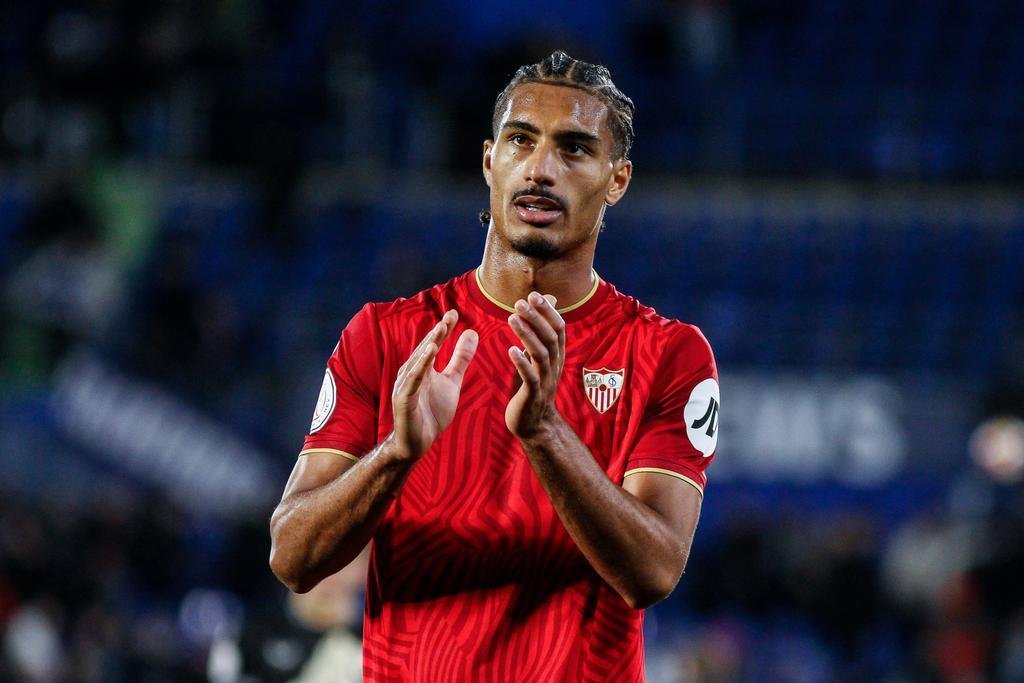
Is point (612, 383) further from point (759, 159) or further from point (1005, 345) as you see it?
point (759, 159)

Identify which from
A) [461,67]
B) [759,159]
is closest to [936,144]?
[759,159]

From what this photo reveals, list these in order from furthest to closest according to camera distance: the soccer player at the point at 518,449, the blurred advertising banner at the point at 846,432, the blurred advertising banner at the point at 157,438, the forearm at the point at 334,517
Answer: the blurred advertising banner at the point at 846,432 → the blurred advertising banner at the point at 157,438 → the soccer player at the point at 518,449 → the forearm at the point at 334,517

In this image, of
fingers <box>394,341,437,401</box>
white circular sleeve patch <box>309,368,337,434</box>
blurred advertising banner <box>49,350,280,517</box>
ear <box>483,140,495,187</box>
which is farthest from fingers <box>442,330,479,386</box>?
blurred advertising banner <box>49,350,280,517</box>

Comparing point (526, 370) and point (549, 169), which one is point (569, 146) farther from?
point (526, 370)

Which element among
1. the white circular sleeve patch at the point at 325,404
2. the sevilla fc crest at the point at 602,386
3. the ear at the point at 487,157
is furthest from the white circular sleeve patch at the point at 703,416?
the white circular sleeve patch at the point at 325,404

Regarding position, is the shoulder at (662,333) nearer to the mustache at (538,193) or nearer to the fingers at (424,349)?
the mustache at (538,193)

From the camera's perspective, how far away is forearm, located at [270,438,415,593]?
3.09 meters

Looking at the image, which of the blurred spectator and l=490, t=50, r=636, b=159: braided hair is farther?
the blurred spectator

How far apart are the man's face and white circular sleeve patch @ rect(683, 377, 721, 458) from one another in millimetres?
413

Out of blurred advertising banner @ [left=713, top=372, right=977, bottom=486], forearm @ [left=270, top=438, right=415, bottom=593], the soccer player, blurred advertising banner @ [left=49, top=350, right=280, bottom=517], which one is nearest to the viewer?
forearm @ [left=270, top=438, right=415, bottom=593]

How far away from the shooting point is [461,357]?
10.5 feet

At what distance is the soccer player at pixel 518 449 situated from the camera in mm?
3340

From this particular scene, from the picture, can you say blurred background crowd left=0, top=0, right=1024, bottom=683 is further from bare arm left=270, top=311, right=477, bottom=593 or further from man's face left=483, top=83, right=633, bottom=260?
man's face left=483, top=83, right=633, bottom=260

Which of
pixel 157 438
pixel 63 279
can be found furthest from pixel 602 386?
pixel 63 279
